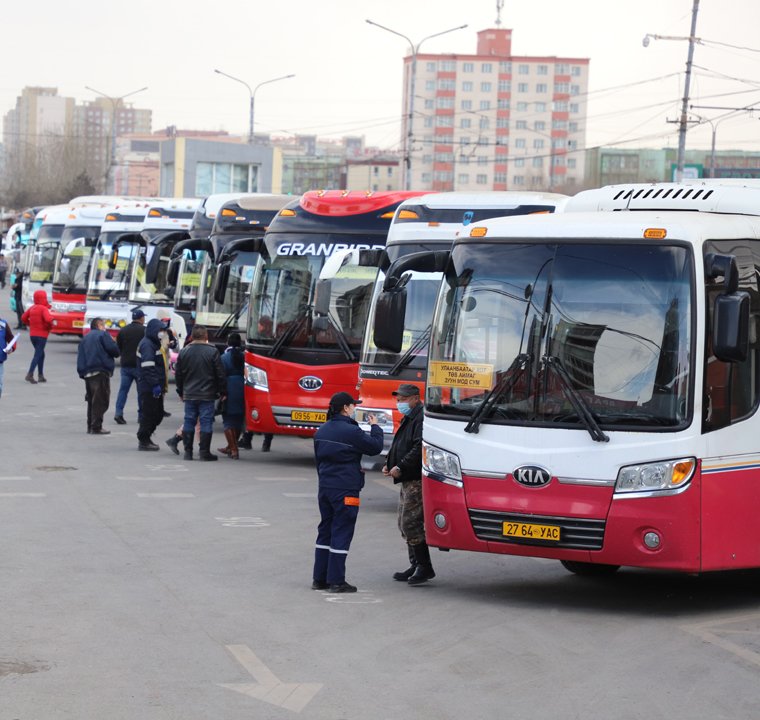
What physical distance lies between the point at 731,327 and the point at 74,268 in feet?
104

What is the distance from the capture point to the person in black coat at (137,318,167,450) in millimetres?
19984

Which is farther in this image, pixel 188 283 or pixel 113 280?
pixel 113 280

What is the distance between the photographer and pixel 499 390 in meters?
Result: 10.5

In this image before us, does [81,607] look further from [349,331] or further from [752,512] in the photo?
[349,331]

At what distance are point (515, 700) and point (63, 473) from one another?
1072 centimetres

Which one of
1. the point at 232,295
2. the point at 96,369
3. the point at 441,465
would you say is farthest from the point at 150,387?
the point at 441,465

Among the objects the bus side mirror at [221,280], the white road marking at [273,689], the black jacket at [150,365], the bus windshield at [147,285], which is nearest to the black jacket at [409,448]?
the white road marking at [273,689]

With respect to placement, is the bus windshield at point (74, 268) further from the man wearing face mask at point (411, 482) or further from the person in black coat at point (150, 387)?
the man wearing face mask at point (411, 482)

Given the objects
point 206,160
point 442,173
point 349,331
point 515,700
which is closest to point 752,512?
point 515,700

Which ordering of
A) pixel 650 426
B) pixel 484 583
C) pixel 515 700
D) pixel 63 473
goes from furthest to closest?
pixel 63 473 → pixel 484 583 → pixel 650 426 → pixel 515 700

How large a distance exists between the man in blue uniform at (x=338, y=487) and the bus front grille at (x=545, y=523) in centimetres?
99

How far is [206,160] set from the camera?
79812 mm

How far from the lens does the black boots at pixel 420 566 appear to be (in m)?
11.4

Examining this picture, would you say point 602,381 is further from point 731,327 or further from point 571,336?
point 731,327
